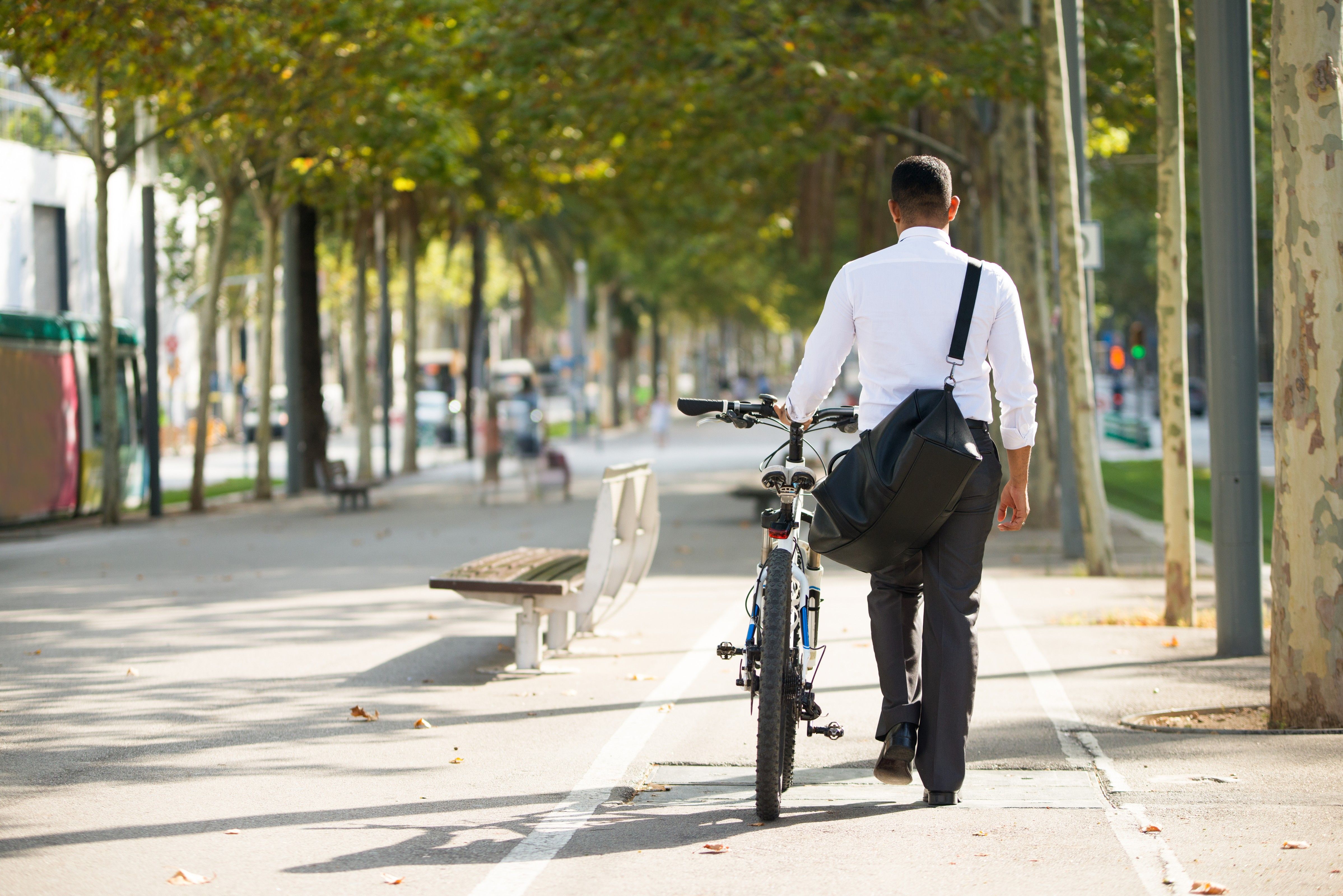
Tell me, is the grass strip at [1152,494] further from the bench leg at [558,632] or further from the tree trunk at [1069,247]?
the bench leg at [558,632]

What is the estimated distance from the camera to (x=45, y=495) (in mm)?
19375

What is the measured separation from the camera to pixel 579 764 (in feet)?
19.7

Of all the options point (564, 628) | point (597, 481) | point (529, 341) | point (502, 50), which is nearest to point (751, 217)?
point (597, 481)

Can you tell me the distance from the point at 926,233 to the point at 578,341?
44.7 metres

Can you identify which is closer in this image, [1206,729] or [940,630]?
[940,630]

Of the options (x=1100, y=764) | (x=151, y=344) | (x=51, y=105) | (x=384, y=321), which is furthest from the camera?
(x=384, y=321)

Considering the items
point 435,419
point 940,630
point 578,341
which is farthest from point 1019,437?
point 435,419

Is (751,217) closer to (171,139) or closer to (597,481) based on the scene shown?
(597,481)

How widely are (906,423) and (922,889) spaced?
1.38 meters

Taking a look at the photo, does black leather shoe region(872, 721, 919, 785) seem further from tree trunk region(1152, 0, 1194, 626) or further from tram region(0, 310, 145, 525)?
tram region(0, 310, 145, 525)

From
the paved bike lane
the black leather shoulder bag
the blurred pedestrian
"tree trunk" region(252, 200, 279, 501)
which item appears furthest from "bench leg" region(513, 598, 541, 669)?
the blurred pedestrian

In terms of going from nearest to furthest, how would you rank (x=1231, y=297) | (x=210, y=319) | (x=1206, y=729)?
(x=1206, y=729) < (x=1231, y=297) < (x=210, y=319)

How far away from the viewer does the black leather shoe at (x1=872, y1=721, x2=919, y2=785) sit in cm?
Answer: 506

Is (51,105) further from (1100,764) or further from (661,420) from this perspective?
(661,420)
